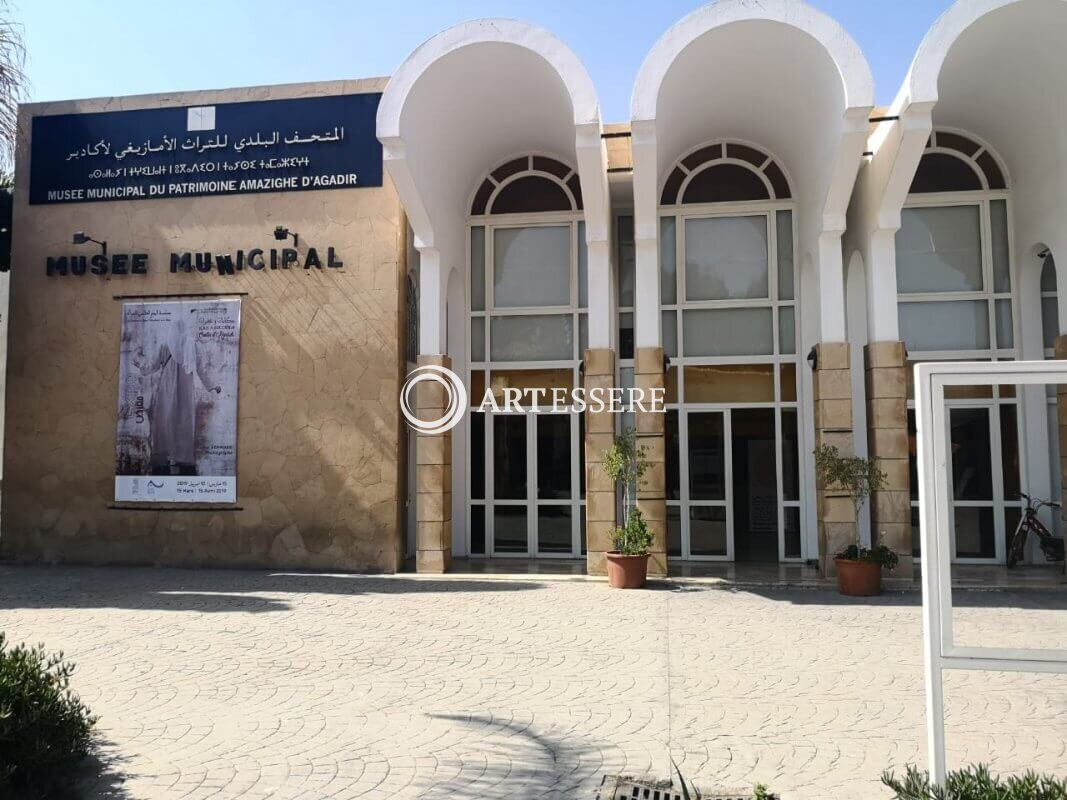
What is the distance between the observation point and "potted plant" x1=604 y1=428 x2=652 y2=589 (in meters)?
11.1

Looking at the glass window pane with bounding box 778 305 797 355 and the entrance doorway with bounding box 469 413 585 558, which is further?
the entrance doorway with bounding box 469 413 585 558

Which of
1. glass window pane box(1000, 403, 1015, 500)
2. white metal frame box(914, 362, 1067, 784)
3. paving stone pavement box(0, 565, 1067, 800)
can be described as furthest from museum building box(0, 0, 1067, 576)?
white metal frame box(914, 362, 1067, 784)

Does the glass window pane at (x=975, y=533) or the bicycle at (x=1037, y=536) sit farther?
the glass window pane at (x=975, y=533)

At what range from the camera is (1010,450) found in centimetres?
1314

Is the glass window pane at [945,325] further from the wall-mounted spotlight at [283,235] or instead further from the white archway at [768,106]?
the wall-mounted spotlight at [283,235]

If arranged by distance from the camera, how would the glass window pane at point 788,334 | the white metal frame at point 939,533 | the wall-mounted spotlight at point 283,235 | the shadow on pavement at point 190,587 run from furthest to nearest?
the glass window pane at point 788,334 → the wall-mounted spotlight at point 283,235 → the shadow on pavement at point 190,587 → the white metal frame at point 939,533

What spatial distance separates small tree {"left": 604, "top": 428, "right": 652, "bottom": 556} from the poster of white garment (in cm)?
625

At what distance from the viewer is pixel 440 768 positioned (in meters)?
4.75

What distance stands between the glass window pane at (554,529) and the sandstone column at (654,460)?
8.26 feet

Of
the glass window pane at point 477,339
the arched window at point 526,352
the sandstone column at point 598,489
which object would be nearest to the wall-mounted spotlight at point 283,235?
the arched window at point 526,352

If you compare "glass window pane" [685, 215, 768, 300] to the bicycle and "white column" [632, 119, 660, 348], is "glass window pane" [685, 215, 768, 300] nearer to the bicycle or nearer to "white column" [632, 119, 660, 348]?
"white column" [632, 119, 660, 348]

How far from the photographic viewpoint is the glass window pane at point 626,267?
14.3 meters

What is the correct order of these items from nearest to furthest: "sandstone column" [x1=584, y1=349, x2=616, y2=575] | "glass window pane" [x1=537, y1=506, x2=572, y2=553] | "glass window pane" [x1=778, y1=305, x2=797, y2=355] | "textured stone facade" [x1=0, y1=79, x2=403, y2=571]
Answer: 1. "sandstone column" [x1=584, y1=349, x2=616, y2=575]
2. "textured stone facade" [x1=0, y1=79, x2=403, y2=571]
3. "glass window pane" [x1=778, y1=305, x2=797, y2=355]
4. "glass window pane" [x1=537, y1=506, x2=572, y2=553]

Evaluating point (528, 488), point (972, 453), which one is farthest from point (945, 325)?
point (528, 488)
